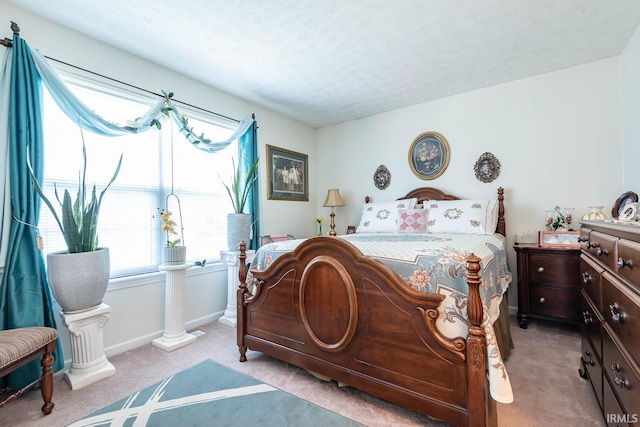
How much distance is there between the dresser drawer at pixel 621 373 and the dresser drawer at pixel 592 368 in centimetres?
15

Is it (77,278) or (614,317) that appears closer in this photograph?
(614,317)

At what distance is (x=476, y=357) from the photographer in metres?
1.31

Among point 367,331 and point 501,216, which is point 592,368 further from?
point 501,216

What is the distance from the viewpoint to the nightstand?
2600mm

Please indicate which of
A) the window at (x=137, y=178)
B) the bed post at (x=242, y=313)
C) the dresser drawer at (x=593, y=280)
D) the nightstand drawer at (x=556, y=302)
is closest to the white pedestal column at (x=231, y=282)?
the window at (x=137, y=178)

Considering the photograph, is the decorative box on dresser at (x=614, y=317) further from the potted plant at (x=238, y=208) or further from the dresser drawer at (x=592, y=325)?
the potted plant at (x=238, y=208)

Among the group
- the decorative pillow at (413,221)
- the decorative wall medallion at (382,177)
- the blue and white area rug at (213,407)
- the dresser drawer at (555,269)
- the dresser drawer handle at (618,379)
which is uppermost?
the decorative wall medallion at (382,177)

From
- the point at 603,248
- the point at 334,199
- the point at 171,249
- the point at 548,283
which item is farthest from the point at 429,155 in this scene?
the point at 171,249

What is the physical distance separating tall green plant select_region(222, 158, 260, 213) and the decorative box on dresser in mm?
2833

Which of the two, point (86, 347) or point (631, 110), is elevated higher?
point (631, 110)

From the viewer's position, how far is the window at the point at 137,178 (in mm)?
2203

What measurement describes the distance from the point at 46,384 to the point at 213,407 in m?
0.96

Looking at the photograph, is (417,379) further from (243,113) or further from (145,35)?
(243,113)

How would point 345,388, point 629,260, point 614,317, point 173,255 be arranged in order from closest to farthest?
1. point 629,260
2. point 614,317
3. point 345,388
4. point 173,255
